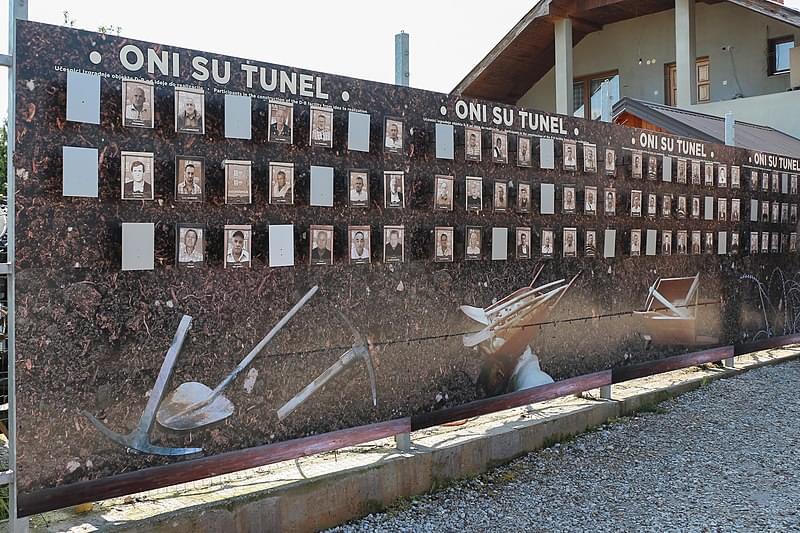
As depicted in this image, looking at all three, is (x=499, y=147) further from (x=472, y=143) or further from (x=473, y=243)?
(x=473, y=243)

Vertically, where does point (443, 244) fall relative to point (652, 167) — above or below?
below

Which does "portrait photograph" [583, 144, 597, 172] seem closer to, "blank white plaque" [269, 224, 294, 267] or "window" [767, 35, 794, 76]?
"blank white plaque" [269, 224, 294, 267]

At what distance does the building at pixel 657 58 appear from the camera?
16.6 meters

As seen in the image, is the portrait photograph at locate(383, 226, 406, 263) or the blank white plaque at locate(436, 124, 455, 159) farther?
the blank white plaque at locate(436, 124, 455, 159)

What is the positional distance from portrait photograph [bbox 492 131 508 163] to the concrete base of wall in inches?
74.9

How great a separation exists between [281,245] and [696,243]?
4.69 metres

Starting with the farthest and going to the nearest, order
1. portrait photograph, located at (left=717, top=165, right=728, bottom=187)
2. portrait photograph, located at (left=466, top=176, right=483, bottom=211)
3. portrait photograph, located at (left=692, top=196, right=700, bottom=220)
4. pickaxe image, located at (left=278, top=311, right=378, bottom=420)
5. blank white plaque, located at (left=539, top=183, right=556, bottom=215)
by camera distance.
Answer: portrait photograph, located at (left=717, top=165, right=728, bottom=187), portrait photograph, located at (left=692, top=196, right=700, bottom=220), blank white plaque, located at (left=539, top=183, right=556, bottom=215), portrait photograph, located at (left=466, top=176, right=483, bottom=211), pickaxe image, located at (left=278, top=311, right=378, bottom=420)

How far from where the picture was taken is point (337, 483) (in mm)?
4309

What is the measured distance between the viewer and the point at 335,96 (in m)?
4.26

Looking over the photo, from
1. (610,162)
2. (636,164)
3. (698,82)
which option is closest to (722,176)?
(636,164)

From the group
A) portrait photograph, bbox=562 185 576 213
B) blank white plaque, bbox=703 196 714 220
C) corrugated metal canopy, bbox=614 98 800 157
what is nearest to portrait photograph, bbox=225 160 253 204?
portrait photograph, bbox=562 185 576 213

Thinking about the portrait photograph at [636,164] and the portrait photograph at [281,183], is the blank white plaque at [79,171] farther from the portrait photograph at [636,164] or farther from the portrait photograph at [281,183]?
the portrait photograph at [636,164]

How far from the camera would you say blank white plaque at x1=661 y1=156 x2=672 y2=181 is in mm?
6766

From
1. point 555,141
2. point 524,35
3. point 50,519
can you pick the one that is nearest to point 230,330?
point 50,519
